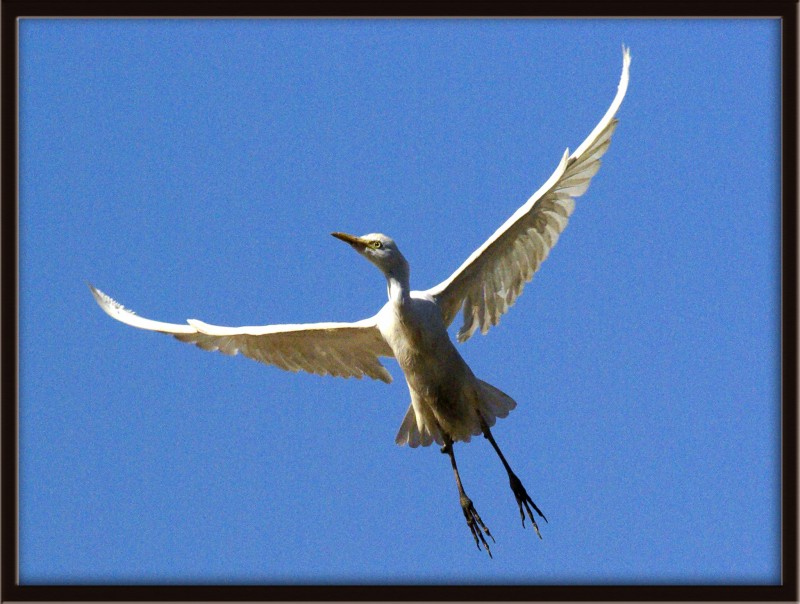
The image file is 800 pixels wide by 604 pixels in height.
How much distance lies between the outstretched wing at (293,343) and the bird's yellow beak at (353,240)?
104 centimetres

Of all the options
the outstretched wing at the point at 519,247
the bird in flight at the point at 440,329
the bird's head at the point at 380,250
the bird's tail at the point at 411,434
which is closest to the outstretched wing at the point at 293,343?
the bird in flight at the point at 440,329

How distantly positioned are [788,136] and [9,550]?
762 centimetres

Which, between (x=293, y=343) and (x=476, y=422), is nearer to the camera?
→ (x=476, y=422)

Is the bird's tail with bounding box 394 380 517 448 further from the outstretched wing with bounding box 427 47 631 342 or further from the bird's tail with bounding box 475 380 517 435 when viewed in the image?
the outstretched wing with bounding box 427 47 631 342

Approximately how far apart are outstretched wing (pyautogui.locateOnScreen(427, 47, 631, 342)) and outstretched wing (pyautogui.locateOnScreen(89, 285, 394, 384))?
88 centimetres

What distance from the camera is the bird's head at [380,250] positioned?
1447cm

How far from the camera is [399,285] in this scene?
14.4 meters

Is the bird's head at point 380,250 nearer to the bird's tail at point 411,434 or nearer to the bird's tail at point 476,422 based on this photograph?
the bird's tail at point 476,422

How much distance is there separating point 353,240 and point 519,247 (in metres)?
1.84

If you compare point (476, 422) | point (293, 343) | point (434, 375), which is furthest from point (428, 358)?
point (293, 343)

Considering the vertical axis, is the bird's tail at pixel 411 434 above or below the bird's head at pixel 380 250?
below

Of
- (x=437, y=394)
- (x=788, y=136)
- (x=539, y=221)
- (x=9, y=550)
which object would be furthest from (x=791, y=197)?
(x=9, y=550)

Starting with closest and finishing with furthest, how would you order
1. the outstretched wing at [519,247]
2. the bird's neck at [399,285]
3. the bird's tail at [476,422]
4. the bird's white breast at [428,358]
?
the bird's neck at [399,285]
the bird's white breast at [428,358]
the outstretched wing at [519,247]
the bird's tail at [476,422]

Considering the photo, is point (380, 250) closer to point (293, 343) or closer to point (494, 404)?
point (293, 343)
